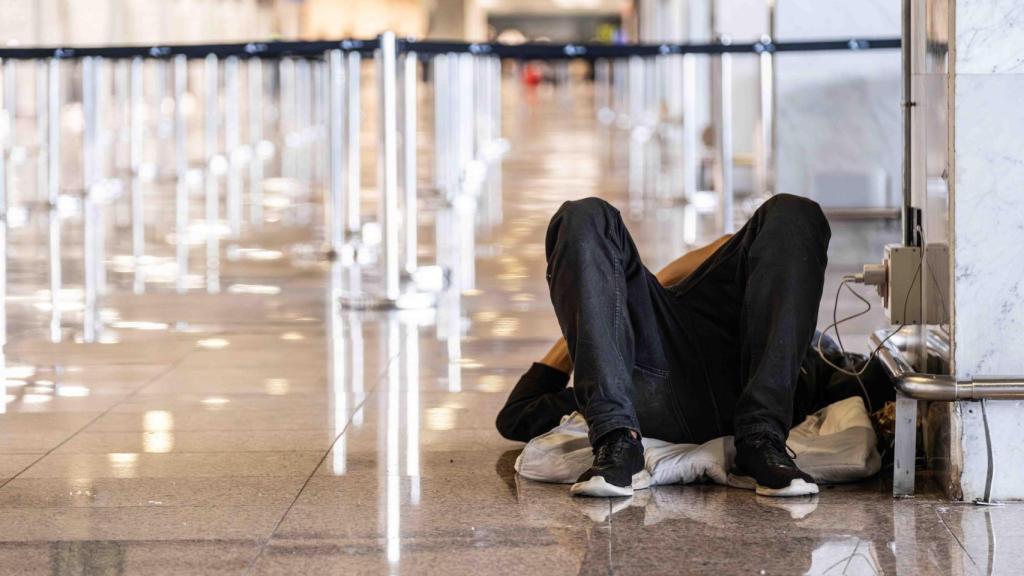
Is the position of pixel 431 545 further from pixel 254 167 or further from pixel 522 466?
pixel 254 167

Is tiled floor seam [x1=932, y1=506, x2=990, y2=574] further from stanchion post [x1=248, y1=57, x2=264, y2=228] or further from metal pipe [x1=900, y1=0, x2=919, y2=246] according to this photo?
stanchion post [x1=248, y1=57, x2=264, y2=228]

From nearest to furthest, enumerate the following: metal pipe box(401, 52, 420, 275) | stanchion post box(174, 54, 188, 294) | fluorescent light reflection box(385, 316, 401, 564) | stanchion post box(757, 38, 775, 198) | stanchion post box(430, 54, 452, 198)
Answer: fluorescent light reflection box(385, 316, 401, 564) → metal pipe box(401, 52, 420, 275) → stanchion post box(174, 54, 188, 294) → stanchion post box(757, 38, 775, 198) → stanchion post box(430, 54, 452, 198)

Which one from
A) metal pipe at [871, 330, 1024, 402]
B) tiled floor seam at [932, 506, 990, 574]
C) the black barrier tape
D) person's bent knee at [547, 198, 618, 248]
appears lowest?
tiled floor seam at [932, 506, 990, 574]

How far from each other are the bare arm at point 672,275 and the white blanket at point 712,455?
0.59ft

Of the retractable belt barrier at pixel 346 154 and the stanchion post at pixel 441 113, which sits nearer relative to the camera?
the retractable belt barrier at pixel 346 154

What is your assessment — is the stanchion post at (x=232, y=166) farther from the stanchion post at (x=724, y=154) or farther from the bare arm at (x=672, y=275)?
the bare arm at (x=672, y=275)

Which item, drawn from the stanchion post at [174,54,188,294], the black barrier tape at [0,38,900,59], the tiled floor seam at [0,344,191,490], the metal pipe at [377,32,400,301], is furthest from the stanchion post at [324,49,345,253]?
the tiled floor seam at [0,344,191,490]

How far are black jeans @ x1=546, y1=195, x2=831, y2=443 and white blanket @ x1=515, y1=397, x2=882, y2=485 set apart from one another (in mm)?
80

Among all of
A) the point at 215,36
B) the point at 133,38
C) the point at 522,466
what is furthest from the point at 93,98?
the point at 215,36

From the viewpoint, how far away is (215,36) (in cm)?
3819

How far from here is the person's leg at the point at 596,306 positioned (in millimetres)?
3469

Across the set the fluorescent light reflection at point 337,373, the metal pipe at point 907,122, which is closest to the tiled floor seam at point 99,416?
the fluorescent light reflection at point 337,373

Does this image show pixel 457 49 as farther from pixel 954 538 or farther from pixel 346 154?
pixel 954 538

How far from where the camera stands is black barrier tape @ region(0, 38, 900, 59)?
746cm
